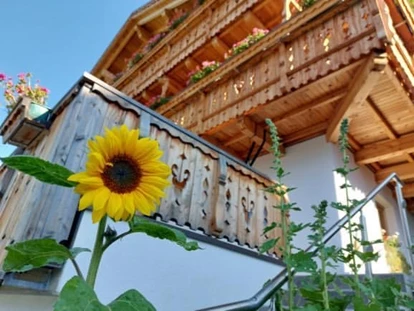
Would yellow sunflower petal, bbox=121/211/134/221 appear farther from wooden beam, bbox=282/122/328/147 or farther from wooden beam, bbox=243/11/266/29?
wooden beam, bbox=243/11/266/29

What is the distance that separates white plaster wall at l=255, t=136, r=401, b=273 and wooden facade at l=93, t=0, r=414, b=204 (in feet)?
0.74

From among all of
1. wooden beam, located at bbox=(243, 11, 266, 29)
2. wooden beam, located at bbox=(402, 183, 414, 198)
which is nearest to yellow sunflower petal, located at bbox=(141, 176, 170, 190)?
wooden beam, located at bbox=(402, 183, 414, 198)

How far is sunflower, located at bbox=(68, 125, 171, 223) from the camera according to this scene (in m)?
0.72

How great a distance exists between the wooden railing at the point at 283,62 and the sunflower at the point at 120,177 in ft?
11.4

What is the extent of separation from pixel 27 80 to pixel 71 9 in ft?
14.0

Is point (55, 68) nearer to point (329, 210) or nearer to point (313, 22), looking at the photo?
point (313, 22)

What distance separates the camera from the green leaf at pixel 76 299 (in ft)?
1.87

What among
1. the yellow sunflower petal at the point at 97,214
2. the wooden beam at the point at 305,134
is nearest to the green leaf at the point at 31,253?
the yellow sunflower petal at the point at 97,214

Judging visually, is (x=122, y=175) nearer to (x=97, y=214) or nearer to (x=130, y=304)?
(x=97, y=214)

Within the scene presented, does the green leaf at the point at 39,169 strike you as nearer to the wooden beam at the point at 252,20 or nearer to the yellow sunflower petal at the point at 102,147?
the yellow sunflower petal at the point at 102,147

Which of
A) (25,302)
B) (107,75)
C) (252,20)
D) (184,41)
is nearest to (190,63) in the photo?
(184,41)

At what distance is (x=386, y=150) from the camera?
4.90 metres

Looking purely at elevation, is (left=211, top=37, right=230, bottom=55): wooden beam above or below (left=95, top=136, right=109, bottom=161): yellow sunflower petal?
above

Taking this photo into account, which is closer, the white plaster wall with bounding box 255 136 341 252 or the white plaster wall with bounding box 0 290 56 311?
the white plaster wall with bounding box 0 290 56 311
